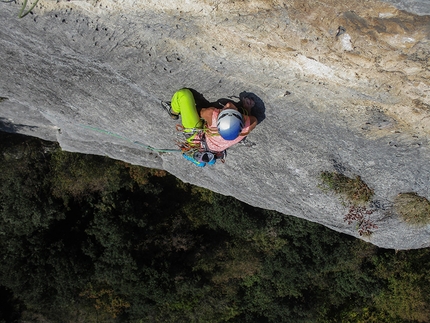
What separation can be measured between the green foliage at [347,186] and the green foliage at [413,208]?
21.5 inches

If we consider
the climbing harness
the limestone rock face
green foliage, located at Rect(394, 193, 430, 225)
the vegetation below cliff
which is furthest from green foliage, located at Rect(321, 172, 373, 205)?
the vegetation below cliff

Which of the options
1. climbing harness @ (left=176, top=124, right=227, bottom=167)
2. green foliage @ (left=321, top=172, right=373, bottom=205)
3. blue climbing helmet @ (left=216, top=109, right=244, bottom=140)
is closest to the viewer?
blue climbing helmet @ (left=216, top=109, right=244, bottom=140)

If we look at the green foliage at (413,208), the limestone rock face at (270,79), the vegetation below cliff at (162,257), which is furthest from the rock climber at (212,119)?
the vegetation below cliff at (162,257)

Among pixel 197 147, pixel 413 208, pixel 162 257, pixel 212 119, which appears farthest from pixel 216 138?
pixel 162 257

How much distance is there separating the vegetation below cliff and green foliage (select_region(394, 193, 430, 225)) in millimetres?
4973

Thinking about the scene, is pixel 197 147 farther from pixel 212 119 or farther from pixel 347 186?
pixel 347 186

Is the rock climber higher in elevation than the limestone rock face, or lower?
lower

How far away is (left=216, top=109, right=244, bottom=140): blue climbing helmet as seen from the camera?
5.42 metres

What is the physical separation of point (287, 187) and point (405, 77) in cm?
341

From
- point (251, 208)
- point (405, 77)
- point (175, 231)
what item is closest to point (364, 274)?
point (251, 208)

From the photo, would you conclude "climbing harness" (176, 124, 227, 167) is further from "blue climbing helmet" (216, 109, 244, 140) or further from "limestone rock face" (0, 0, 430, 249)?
"blue climbing helmet" (216, 109, 244, 140)

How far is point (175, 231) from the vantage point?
12.2 m

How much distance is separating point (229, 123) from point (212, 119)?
564mm

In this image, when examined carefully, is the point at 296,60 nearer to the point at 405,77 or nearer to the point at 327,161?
the point at 405,77
